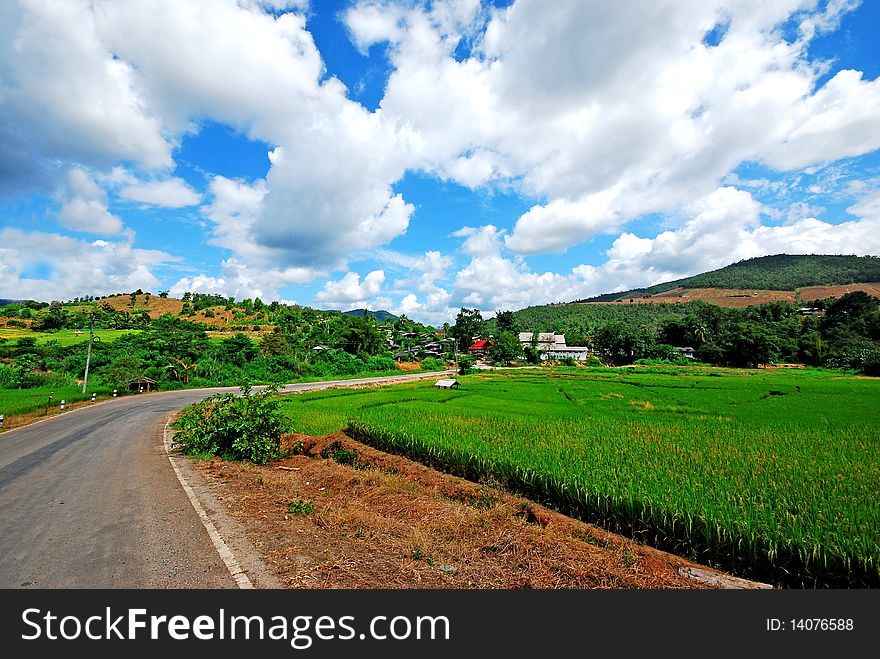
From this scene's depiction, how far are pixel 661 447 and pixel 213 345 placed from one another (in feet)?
185

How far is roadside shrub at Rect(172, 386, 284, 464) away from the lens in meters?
12.6

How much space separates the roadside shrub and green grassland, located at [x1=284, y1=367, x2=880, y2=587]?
390 centimetres

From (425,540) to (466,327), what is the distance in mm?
97569

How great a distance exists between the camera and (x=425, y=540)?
655 centimetres

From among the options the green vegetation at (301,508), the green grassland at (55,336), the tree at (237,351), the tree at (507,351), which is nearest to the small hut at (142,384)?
the tree at (237,351)

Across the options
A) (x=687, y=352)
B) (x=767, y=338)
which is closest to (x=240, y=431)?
(x=767, y=338)

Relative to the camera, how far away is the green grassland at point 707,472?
5902 millimetres

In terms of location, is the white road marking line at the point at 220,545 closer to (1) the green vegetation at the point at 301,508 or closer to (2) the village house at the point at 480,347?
(1) the green vegetation at the point at 301,508

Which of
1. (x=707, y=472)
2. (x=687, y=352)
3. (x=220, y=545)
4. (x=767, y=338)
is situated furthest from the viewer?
(x=687, y=352)

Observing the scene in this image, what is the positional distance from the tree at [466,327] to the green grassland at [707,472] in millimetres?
79202

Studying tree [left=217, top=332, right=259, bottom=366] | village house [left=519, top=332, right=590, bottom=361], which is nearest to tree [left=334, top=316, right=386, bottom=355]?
tree [left=217, top=332, right=259, bottom=366]

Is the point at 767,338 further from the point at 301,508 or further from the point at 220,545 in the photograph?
the point at 220,545

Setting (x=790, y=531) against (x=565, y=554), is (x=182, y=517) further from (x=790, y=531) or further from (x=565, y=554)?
(x=790, y=531)

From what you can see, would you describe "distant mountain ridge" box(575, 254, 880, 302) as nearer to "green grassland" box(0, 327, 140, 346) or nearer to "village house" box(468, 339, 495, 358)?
"village house" box(468, 339, 495, 358)
